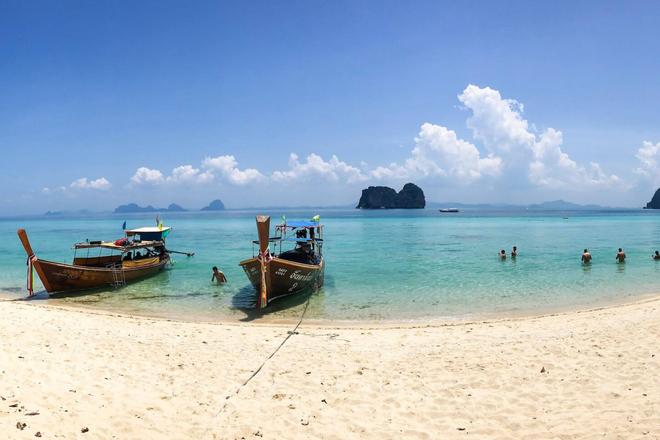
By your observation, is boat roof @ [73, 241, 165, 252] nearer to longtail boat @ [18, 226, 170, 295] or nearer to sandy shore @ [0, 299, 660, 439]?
longtail boat @ [18, 226, 170, 295]

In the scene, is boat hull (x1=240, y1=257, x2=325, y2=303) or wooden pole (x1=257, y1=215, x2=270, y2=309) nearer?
wooden pole (x1=257, y1=215, x2=270, y2=309)

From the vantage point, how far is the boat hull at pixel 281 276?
17.1 metres

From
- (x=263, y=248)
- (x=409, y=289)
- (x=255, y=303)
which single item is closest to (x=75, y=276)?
(x=255, y=303)

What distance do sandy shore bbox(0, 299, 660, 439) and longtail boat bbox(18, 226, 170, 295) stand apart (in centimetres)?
919

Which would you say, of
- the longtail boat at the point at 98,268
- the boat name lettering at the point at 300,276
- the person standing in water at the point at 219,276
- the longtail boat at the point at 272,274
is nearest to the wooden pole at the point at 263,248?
the longtail boat at the point at 272,274

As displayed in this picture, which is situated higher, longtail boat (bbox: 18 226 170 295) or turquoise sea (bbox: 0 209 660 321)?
longtail boat (bbox: 18 226 170 295)

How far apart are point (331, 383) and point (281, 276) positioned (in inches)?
372

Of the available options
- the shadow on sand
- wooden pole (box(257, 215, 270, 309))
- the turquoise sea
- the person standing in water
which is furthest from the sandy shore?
the person standing in water

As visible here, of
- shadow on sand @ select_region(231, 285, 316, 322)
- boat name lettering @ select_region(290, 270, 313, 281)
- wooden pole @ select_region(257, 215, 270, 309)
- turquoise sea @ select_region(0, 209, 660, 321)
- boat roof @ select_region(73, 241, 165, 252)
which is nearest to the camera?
wooden pole @ select_region(257, 215, 270, 309)

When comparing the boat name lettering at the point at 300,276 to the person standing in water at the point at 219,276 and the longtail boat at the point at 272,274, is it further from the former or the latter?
the person standing in water at the point at 219,276

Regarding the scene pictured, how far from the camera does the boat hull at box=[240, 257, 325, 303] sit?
17109 mm

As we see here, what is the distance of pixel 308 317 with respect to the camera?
15.9 metres

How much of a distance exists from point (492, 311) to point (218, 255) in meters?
28.0

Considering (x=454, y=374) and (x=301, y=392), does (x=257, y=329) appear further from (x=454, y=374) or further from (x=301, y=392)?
(x=454, y=374)
